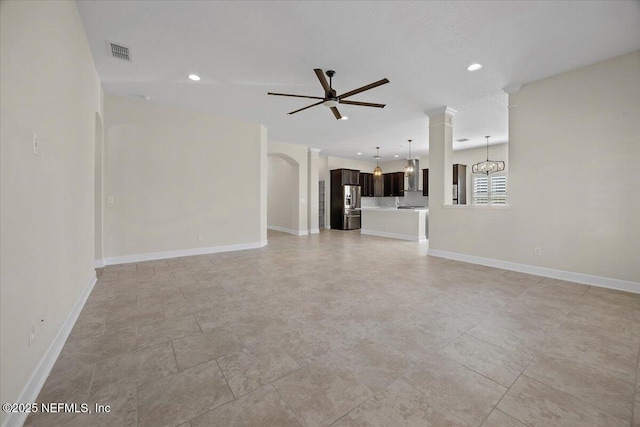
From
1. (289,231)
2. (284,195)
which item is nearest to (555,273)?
(289,231)

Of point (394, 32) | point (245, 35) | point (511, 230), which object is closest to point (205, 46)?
point (245, 35)

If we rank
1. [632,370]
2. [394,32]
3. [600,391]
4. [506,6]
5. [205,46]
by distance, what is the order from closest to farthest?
[600,391], [632,370], [506,6], [394,32], [205,46]

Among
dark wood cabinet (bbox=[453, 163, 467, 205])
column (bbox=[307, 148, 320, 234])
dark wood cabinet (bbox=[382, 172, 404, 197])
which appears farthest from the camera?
dark wood cabinet (bbox=[382, 172, 404, 197])

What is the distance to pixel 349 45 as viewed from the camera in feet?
10.6

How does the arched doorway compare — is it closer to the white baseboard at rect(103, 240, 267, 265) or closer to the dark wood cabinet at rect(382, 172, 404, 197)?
the white baseboard at rect(103, 240, 267, 265)

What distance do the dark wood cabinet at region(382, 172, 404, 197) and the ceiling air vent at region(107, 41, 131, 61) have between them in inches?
384

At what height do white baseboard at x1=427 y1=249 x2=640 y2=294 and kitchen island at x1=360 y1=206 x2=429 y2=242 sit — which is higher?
kitchen island at x1=360 y1=206 x2=429 y2=242

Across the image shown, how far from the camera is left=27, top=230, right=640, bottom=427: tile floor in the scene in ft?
4.73

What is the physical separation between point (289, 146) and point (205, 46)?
5171mm

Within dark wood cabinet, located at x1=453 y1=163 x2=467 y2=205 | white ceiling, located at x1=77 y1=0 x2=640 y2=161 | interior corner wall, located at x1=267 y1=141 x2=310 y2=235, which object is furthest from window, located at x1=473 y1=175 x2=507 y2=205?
interior corner wall, located at x1=267 y1=141 x2=310 y2=235

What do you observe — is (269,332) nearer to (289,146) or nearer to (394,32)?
(394,32)

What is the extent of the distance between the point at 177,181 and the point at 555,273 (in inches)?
270

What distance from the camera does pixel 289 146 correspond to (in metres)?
8.41

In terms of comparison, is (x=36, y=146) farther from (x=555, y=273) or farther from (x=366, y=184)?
(x=366, y=184)
